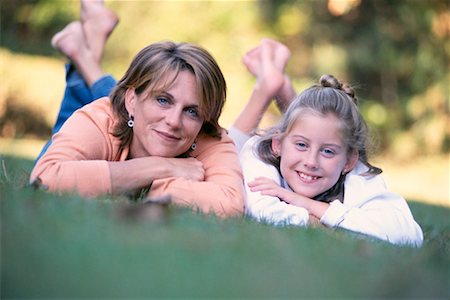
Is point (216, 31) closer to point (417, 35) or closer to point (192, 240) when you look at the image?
point (417, 35)

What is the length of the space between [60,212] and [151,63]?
1563 millimetres

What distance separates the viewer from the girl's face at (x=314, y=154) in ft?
12.9

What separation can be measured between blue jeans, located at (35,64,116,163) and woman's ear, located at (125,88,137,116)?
3.57 feet

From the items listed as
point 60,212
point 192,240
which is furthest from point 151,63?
point 192,240

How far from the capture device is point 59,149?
374cm

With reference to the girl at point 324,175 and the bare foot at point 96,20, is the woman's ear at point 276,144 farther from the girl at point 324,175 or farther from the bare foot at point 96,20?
the bare foot at point 96,20

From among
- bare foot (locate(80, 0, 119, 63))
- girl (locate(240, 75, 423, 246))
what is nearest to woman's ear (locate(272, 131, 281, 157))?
girl (locate(240, 75, 423, 246))

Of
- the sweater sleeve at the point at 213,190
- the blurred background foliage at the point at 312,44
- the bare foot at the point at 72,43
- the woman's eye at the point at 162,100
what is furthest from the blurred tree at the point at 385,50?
the woman's eye at the point at 162,100

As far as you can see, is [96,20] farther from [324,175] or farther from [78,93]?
[324,175]

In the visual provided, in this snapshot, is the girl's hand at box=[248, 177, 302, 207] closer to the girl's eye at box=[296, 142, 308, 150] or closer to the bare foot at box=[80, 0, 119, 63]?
the girl's eye at box=[296, 142, 308, 150]

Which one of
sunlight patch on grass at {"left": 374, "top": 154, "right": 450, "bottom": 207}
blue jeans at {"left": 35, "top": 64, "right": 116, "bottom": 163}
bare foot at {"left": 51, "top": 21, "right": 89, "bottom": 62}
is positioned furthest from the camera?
sunlight patch on grass at {"left": 374, "top": 154, "right": 450, "bottom": 207}

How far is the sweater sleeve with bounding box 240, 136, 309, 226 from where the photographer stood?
3.67m

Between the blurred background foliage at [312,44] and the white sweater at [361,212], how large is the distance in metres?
8.82

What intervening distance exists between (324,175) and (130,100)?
113 cm
